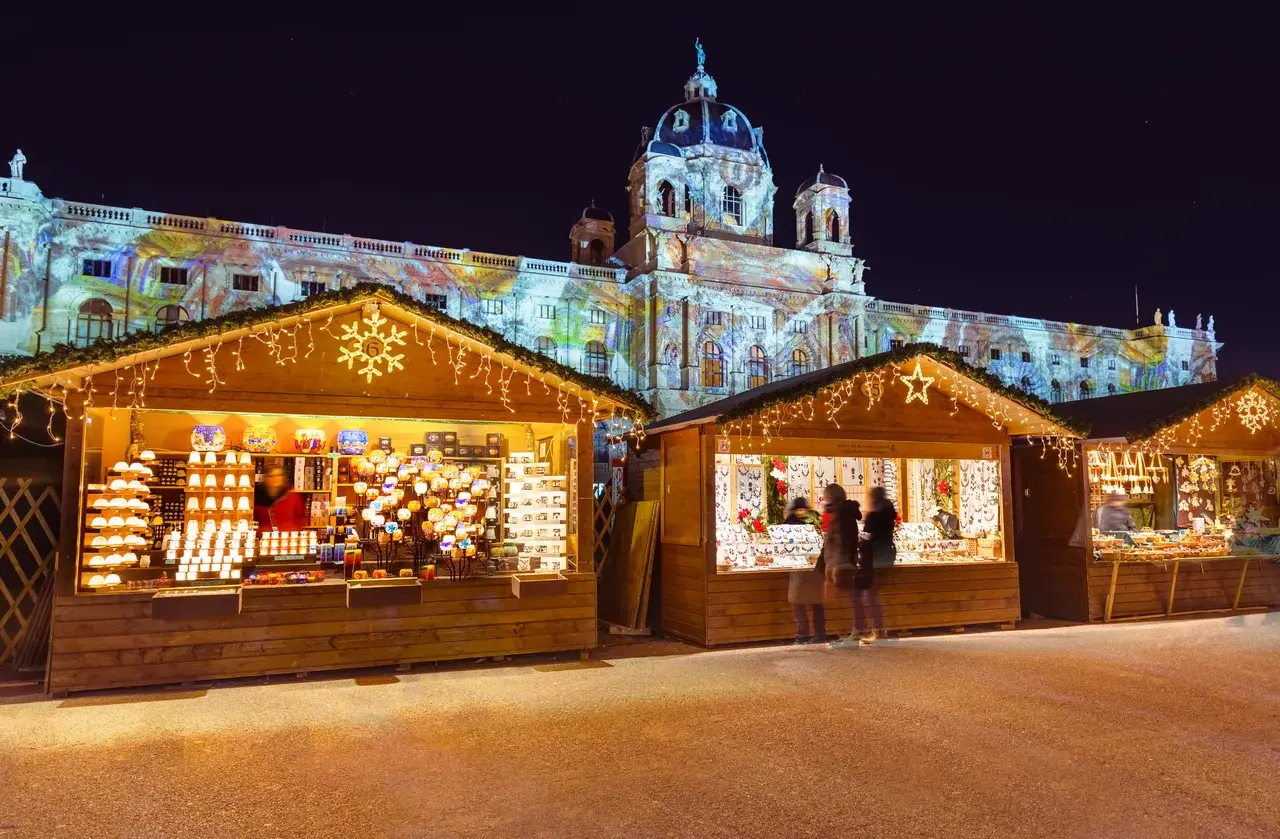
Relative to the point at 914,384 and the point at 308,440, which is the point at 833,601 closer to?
the point at 914,384

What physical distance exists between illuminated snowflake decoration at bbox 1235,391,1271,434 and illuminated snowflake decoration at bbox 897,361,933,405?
492cm

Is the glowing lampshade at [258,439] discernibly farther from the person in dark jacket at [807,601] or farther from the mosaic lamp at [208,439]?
the person in dark jacket at [807,601]

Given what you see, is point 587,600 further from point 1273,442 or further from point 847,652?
point 1273,442

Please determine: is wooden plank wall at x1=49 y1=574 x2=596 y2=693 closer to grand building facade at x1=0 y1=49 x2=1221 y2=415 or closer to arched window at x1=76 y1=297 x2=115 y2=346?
grand building facade at x1=0 y1=49 x2=1221 y2=415

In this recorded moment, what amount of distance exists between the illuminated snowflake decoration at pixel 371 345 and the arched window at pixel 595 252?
107 feet

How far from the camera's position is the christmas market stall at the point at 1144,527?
35.7ft

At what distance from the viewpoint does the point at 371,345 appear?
26.2 feet

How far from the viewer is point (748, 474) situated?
1089 centimetres

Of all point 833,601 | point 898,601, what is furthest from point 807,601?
point 898,601

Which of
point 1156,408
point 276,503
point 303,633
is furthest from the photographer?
point 1156,408

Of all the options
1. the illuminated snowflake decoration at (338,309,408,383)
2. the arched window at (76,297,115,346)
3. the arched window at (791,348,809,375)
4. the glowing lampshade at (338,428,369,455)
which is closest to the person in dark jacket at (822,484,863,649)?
the illuminated snowflake decoration at (338,309,408,383)

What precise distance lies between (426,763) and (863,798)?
241 cm

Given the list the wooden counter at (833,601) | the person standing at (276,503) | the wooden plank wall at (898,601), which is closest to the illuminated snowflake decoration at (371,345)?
the person standing at (276,503)

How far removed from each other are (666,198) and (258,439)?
30916 millimetres
